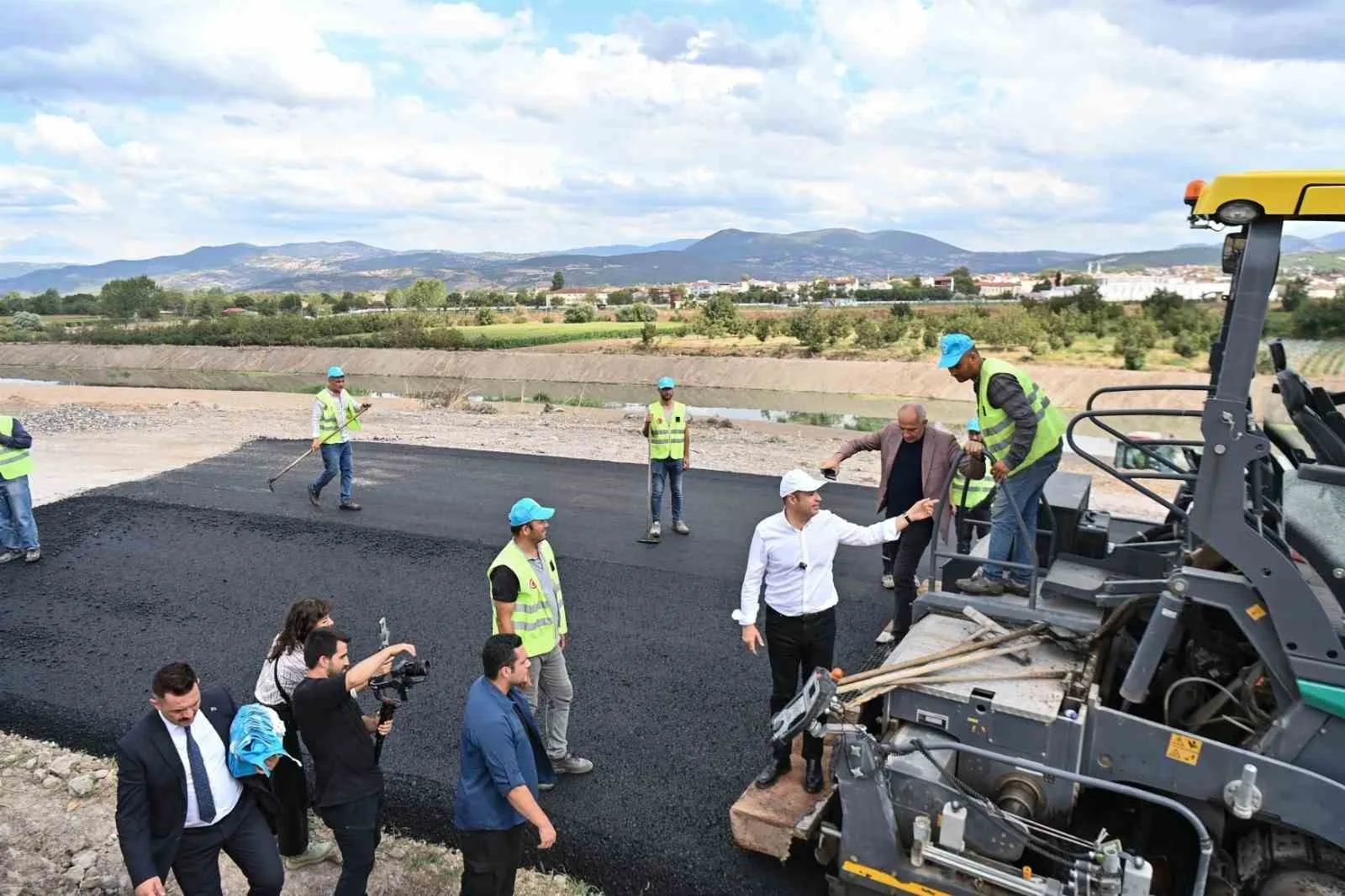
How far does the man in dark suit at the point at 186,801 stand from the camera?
338 centimetres

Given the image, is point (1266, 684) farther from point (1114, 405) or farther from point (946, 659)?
point (1114, 405)

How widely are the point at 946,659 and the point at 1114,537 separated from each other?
9.39 feet

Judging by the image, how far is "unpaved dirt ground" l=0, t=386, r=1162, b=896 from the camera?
4516mm

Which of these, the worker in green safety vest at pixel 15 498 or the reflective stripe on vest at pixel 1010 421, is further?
the worker in green safety vest at pixel 15 498

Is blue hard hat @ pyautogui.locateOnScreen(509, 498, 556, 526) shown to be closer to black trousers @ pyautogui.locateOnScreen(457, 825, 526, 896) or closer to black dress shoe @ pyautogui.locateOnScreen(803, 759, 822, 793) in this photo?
black trousers @ pyautogui.locateOnScreen(457, 825, 526, 896)

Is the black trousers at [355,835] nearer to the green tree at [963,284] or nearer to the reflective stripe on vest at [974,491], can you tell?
the reflective stripe on vest at [974,491]

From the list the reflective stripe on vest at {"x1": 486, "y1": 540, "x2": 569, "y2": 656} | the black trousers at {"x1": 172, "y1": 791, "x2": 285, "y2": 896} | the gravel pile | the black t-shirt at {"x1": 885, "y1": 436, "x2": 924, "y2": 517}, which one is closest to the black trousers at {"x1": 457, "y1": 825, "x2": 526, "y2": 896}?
the black trousers at {"x1": 172, "y1": 791, "x2": 285, "y2": 896}

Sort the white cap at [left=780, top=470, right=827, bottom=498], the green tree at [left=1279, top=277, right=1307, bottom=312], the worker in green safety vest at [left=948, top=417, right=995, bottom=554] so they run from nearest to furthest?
the green tree at [left=1279, top=277, right=1307, bottom=312], the white cap at [left=780, top=470, right=827, bottom=498], the worker in green safety vest at [left=948, top=417, right=995, bottom=554]

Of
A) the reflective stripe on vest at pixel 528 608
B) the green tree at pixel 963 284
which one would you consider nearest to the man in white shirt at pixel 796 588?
the reflective stripe on vest at pixel 528 608

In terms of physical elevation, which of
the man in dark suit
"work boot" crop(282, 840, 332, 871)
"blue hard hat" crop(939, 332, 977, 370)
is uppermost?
"blue hard hat" crop(939, 332, 977, 370)

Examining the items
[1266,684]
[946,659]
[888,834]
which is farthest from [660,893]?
[1266,684]

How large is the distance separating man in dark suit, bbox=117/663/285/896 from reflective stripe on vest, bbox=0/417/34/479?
6.88 meters

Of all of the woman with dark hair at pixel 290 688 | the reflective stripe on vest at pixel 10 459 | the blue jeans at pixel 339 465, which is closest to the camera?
the woman with dark hair at pixel 290 688

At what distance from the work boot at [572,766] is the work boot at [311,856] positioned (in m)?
1.27
